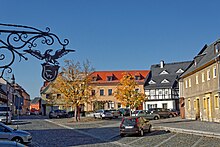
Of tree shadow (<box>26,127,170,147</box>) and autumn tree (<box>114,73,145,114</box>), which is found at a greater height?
autumn tree (<box>114,73,145,114</box>)

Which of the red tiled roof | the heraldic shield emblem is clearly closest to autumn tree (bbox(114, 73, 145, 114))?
the red tiled roof

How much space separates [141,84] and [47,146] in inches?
2514

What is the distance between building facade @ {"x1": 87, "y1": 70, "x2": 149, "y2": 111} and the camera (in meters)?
81.9

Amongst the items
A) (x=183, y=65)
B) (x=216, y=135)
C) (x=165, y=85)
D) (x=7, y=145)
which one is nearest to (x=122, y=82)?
(x=165, y=85)

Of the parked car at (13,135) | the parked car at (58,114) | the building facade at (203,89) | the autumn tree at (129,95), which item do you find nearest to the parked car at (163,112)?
the autumn tree at (129,95)

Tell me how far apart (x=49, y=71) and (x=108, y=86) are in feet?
262

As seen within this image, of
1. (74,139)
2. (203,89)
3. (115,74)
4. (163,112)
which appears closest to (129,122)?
(74,139)

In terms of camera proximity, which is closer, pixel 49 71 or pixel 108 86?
pixel 49 71

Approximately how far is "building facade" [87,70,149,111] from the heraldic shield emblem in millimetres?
73610

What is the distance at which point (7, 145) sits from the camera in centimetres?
659

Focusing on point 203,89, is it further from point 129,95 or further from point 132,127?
point 129,95

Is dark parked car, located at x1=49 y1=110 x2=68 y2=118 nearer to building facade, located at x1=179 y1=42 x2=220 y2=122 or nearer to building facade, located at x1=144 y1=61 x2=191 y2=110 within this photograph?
building facade, located at x1=144 y1=61 x2=191 y2=110

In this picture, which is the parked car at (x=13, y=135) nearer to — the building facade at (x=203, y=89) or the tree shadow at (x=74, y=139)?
the tree shadow at (x=74, y=139)

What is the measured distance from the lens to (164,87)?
7538cm
